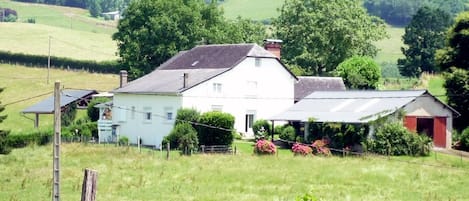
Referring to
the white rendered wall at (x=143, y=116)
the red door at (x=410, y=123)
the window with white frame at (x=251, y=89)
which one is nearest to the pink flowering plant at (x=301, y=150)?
the red door at (x=410, y=123)

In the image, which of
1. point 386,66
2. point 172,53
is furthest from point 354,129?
point 386,66

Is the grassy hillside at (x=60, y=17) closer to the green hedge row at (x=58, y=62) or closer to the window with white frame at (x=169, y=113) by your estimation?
the green hedge row at (x=58, y=62)

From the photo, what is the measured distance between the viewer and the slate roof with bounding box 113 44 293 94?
206 feet

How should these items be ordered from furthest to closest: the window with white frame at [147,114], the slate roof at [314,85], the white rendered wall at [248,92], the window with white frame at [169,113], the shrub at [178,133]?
the slate roof at [314,85] → the window with white frame at [147,114] → the white rendered wall at [248,92] → the window with white frame at [169,113] → the shrub at [178,133]

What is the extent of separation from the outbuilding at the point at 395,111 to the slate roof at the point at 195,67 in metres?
6.11

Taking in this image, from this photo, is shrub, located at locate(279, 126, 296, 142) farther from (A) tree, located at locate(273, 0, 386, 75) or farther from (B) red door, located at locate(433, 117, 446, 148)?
(A) tree, located at locate(273, 0, 386, 75)

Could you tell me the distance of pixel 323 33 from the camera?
85.8m

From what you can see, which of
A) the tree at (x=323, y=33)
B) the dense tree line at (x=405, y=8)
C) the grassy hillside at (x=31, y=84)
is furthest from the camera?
the dense tree line at (x=405, y=8)

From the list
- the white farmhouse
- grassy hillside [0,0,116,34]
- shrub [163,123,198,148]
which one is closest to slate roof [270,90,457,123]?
the white farmhouse

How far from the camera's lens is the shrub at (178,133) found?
5603 centimetres

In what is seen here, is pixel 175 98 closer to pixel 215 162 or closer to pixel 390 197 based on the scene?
pixel 215 162

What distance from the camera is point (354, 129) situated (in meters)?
54.5

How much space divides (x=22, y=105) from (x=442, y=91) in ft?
119

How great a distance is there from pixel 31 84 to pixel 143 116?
32337mm
